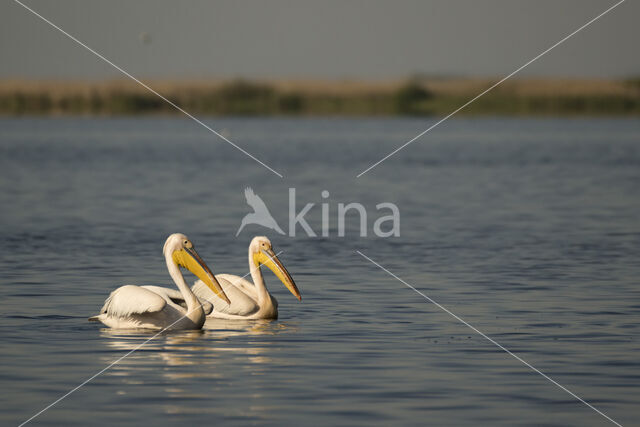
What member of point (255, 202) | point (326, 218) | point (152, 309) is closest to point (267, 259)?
point (152, 309)

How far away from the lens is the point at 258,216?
22.7 metres

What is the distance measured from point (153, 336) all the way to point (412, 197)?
633 inches

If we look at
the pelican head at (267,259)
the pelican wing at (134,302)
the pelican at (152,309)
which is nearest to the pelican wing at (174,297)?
the pelican at (152,309)

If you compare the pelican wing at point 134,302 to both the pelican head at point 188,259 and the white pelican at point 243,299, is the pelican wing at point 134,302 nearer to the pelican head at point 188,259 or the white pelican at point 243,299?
the pelican head at point 188,259

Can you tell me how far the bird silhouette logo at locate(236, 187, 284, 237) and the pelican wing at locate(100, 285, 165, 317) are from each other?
832cm

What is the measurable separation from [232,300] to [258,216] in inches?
426

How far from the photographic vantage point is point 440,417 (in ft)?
26.9

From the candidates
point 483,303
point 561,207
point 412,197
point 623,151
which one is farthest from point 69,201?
point 623,151

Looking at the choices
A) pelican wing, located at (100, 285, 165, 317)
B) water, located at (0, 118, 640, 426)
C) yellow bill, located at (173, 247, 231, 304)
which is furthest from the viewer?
yellow bill, located at (173, 247, 231, 304)

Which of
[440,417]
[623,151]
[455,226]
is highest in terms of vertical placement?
[623,151]

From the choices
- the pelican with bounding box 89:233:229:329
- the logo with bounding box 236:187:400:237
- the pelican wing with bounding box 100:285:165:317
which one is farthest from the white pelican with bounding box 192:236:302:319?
the logo with bounding box 236:187:400:237

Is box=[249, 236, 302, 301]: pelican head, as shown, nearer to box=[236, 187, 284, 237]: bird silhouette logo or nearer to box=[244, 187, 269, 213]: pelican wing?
box=[236, 187, 284, 237]: bird silhouette logo

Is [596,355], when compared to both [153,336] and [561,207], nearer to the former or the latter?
[153,336]

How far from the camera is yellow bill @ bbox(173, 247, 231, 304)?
11758 mm
